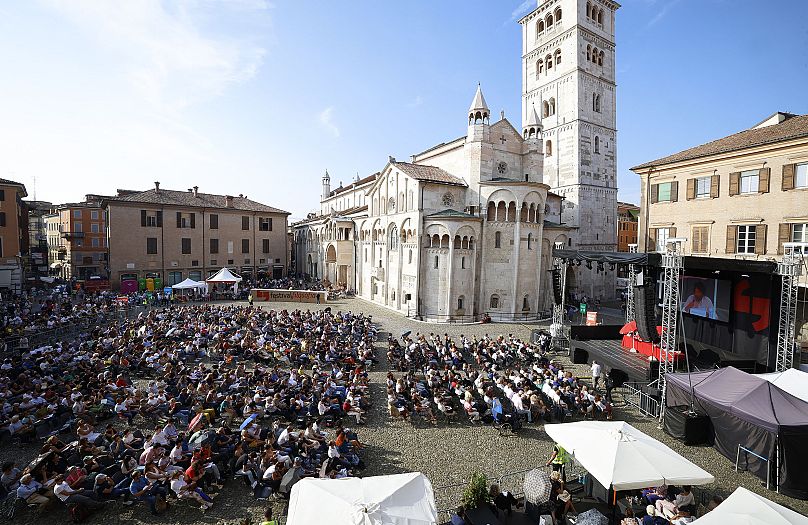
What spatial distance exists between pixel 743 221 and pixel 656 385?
38.5ft

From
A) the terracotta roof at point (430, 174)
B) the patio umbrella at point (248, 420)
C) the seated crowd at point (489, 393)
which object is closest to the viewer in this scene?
the patio umbrella at point (248, 420)

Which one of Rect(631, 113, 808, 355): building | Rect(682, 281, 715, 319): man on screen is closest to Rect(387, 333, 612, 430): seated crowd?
Rect(682, 281, 715, 319): man on screen

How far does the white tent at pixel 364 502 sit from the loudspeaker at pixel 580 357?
53.0 ft

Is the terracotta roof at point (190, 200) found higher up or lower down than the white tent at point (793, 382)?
higher up

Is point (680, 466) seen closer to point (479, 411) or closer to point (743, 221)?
point (479, 411)

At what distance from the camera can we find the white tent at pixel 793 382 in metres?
11.8

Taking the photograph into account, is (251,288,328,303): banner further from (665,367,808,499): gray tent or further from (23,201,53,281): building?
(23,201,53,281): building

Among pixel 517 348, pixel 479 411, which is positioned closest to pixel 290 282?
pixel 517 348

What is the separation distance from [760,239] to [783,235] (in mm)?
1019

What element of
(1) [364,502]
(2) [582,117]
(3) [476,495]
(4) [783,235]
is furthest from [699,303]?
(2) [582,117]

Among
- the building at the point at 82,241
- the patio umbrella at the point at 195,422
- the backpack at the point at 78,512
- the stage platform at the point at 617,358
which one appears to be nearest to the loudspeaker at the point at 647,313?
the stage platform at the point at 617,358

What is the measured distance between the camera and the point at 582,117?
1582 inches

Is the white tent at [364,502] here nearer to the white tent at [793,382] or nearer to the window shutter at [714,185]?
the white tent at [793,382]

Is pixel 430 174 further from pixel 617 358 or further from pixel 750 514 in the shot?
pixel 750 514
